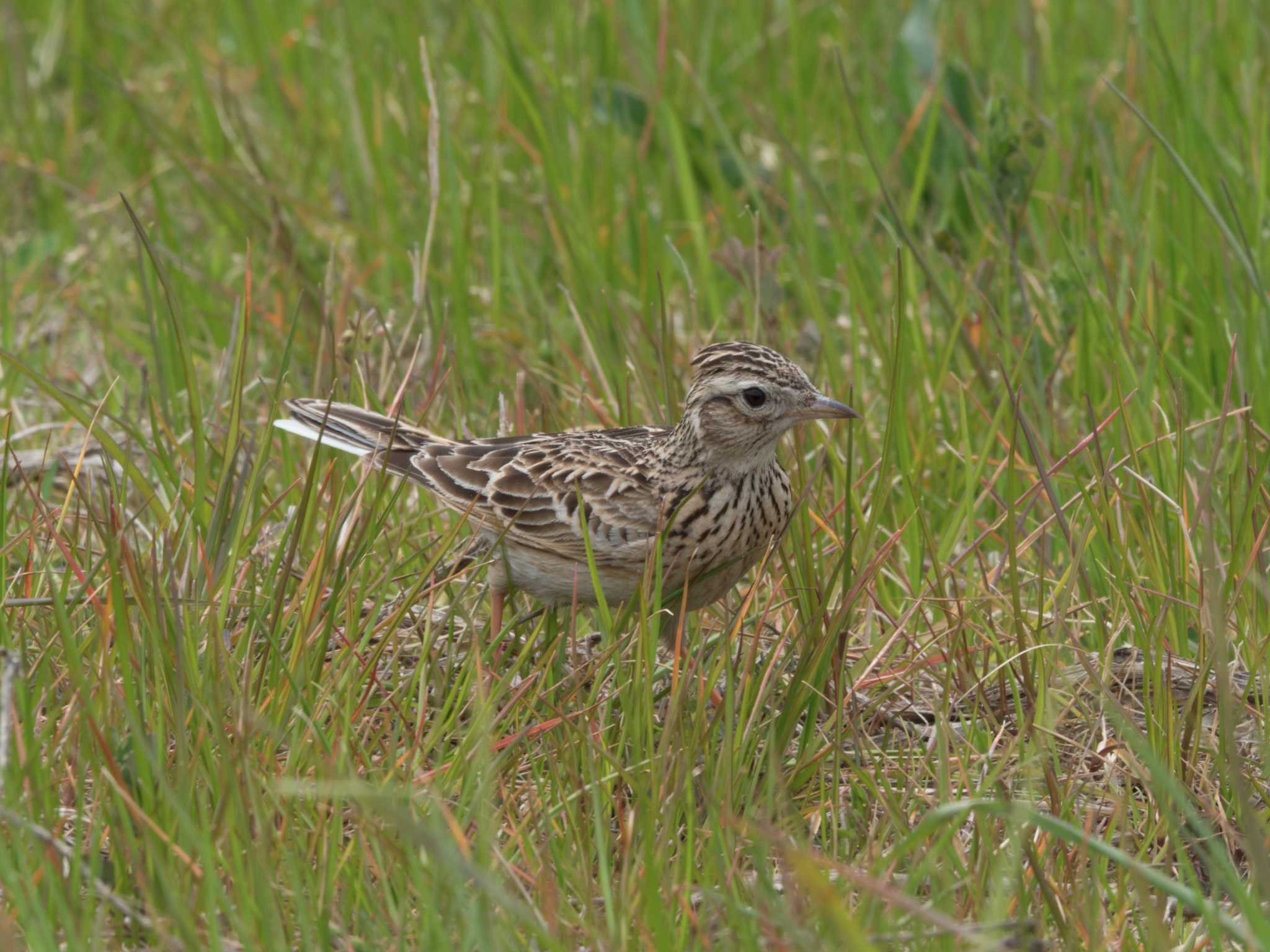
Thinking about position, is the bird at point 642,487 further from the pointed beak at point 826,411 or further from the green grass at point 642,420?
the green grass at point 642,420

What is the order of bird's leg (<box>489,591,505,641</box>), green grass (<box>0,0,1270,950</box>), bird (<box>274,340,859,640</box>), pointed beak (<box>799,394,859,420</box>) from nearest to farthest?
green grass (<box>0,0,1270,950</box>) < pointed beak (<box>799,394,859,420</box>) < bird (<box>274,340,859,640</box>) < bird's leg (<box>489,591,505,641</box>)

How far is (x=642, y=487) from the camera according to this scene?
502 centimetres

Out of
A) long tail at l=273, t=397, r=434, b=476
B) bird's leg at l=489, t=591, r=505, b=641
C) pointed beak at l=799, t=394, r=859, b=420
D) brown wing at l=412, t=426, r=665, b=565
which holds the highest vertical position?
pointed beak at l=799, t=394, r=859, b=420

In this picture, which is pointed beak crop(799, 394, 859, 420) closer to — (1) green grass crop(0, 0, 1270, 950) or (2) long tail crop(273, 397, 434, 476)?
(1) green grass crop(0, 0, 1270, 950)

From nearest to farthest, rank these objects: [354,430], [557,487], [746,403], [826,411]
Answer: [826,411] → [746,403] → [557,487] → [354,430]

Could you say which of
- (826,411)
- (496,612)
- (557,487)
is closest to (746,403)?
(826,411)

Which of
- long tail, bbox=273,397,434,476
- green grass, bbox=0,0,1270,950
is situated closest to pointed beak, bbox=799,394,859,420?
green grass, bbox=0,0,1270,950

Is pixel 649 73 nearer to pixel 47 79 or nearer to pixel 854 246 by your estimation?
pixel 854 246

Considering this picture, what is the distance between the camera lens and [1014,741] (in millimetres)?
3928

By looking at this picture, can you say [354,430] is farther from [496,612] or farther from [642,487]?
[642,487]

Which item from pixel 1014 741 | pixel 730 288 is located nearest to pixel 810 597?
pixel 1014 741

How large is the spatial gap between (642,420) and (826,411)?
61.0 inches

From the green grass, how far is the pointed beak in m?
0.22

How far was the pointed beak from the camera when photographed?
465cm
